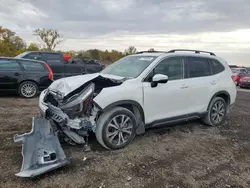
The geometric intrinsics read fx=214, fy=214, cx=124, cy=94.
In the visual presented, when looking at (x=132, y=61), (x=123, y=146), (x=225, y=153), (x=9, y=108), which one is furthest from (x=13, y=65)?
(x=225, y=153)

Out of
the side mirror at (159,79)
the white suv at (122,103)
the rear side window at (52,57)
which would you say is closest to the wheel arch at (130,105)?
the white suv at (122,103)

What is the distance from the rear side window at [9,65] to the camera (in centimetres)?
779

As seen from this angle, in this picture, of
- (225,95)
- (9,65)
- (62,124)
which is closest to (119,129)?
(62,124)

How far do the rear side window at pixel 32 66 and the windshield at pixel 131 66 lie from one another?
4445 millimetres

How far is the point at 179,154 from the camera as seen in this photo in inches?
150

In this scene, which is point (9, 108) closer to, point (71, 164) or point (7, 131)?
point (7, 131)

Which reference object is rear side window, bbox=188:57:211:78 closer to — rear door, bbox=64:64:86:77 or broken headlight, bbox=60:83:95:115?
broken headlight, bbox=60:83:95:115

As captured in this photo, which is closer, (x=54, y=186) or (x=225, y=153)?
(x=54, y=186)

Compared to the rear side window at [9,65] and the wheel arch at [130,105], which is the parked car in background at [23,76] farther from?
the wheel arch at [130,105]

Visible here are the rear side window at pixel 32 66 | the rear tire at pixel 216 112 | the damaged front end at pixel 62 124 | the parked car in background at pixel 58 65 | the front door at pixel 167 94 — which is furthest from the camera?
the parked car in background at pixel 58 65

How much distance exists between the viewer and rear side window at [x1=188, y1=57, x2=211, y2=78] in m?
4.81

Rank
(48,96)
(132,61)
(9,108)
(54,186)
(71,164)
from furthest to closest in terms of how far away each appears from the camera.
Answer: (9,108) < (132,61) < (48,96) < (71,164) < (54,186)

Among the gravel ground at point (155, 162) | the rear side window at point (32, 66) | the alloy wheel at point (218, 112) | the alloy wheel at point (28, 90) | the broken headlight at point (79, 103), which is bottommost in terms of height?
the gravel ground at point (155, 162)

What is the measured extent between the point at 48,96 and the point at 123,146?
1.75 m
